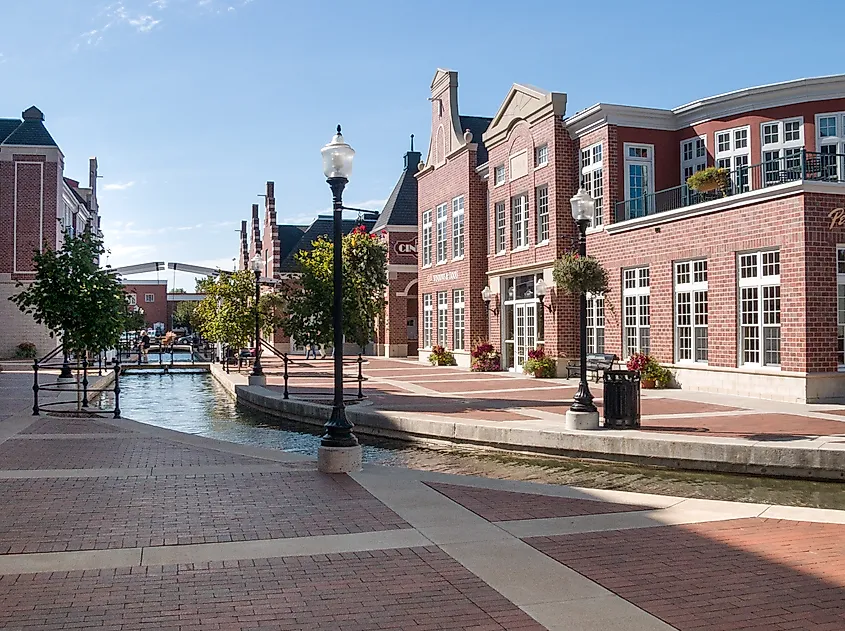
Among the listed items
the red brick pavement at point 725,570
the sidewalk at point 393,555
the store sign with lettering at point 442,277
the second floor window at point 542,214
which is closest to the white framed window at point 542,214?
the second floor window at point 542,214

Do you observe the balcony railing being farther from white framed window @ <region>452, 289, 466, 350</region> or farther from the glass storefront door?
white framed window @ <region>452, 289, 466, 350</region>

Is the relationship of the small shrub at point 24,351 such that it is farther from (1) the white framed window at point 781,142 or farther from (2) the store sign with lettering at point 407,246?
(1) the white framed window at point 781,142

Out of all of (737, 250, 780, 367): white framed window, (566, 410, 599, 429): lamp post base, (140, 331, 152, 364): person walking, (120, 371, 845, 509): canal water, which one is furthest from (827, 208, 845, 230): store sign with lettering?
(140, 331, 152, 364): person walking

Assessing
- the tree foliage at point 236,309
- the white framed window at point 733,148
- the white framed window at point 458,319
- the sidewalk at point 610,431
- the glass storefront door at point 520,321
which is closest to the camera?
the sidewalk at point 610,431

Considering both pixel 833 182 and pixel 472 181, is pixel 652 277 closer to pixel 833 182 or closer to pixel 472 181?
pixel 833 182

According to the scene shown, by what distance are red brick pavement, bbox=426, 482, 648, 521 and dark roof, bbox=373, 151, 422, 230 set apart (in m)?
37.1

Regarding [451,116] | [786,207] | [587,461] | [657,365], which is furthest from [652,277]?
[451,116]

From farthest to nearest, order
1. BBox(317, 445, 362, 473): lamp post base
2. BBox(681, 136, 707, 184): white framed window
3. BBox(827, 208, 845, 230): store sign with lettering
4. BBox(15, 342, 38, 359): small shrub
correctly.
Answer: BBox(15, 342, 38, 359): small shrub
BBox(681, 136, 707, 184): white framed window
BBox(827, 208, 845, 230): store sign with lettering
BBox(317, 445, 362, 473): lamp post base

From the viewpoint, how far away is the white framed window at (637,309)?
2255 cm

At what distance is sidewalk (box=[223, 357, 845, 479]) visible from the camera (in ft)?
38.0

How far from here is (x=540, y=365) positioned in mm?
26172

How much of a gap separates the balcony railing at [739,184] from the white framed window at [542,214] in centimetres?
331

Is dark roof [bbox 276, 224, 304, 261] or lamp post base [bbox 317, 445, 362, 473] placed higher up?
dark roof [bbox 276, 224, 304, 261]

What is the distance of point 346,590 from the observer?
226 inches
